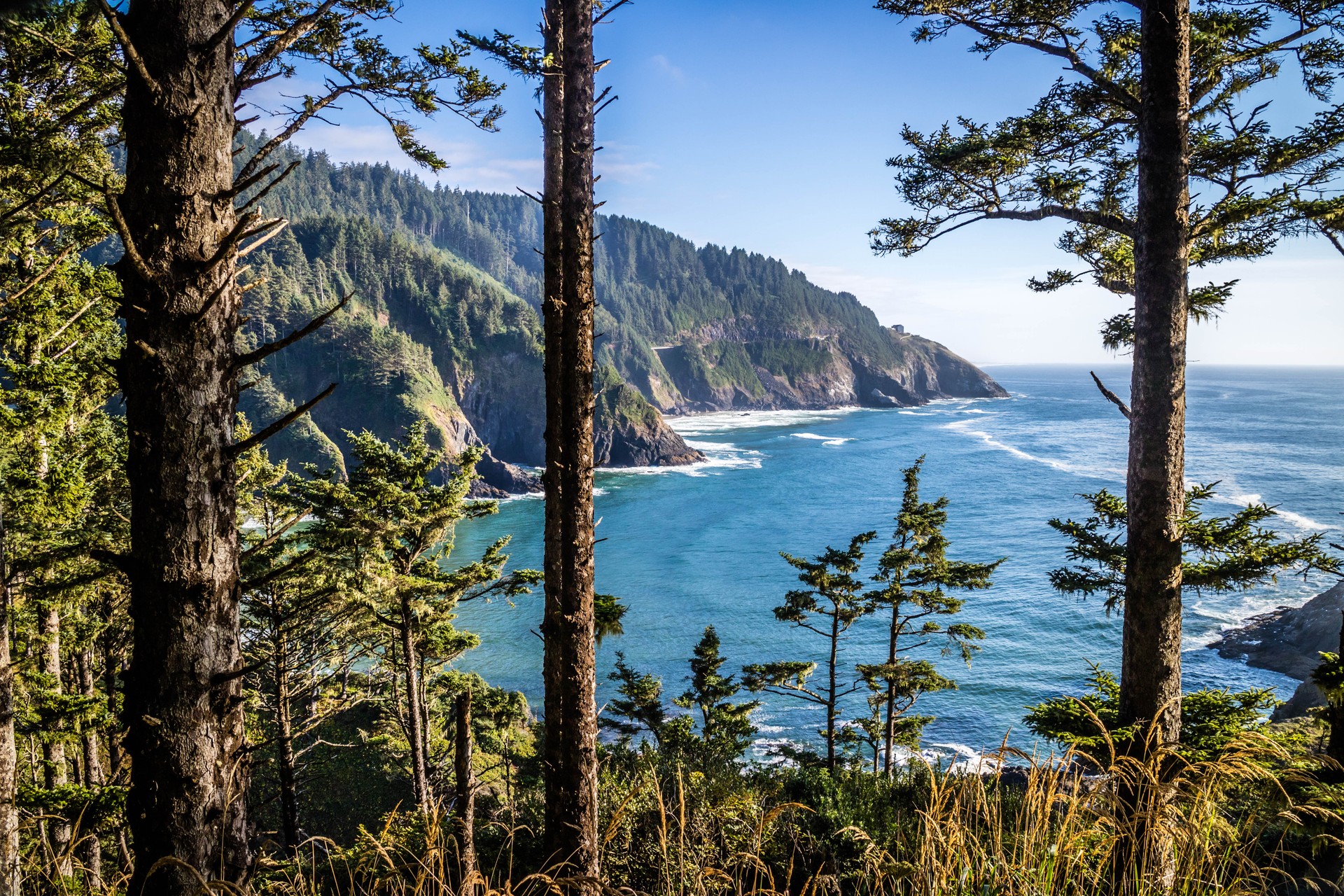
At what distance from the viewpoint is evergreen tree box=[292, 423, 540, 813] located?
487 inches

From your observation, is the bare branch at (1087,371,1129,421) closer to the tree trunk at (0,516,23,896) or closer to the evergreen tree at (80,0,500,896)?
the evergreen tree at (80,0,500,896)

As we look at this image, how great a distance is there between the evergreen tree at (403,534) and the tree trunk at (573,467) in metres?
6.59

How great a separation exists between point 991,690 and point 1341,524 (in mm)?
29935

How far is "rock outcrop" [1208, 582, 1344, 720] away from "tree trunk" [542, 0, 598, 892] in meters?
31.6

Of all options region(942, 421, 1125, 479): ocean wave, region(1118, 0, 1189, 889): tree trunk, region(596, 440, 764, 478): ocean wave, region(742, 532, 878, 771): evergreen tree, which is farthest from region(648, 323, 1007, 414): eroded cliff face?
region(1118, 0, 1189, 889): tree trunk

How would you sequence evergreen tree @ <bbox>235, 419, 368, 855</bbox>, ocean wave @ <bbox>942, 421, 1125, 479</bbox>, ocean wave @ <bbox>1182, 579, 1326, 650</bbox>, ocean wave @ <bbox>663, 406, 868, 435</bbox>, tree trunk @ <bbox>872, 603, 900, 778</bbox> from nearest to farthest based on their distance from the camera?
evergreen tree @ <bbox>235, 419, 368, 855</bbox>, tree trunk @ <bbox>872, 603, 900, 778</bbox>, ocean wave @ <bbox>1182, 579, 1326, 650</bbox>, ocean wave @ <bbox>942, 421, 1125, 479</bbox>, ocean wave @ <bbox>663, 406, 868, 435</bbox>

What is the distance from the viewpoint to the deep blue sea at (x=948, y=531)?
28.9 meters

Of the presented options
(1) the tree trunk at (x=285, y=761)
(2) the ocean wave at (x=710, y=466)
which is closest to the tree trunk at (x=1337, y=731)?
(1) the tree trunk at (x=285, y=761)

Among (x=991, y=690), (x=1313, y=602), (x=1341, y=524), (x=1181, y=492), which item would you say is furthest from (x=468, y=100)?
(x=1341, y=524)

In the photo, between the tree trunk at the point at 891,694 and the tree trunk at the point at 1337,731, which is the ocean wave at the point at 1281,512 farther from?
the tree trunk at the point at 1337,731

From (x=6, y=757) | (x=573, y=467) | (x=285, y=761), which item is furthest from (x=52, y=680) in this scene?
(x=573, y=467)

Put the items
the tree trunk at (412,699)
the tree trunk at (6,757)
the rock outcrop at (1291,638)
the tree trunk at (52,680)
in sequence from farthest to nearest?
the rock outcrop at (1291,638) → the tree trunk at (412,699) → the tree trunk at (52,680) → the tree trunk at (6,757)

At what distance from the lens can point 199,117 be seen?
2.34 m

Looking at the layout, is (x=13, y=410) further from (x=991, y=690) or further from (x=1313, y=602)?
(x=1313, y=602)
